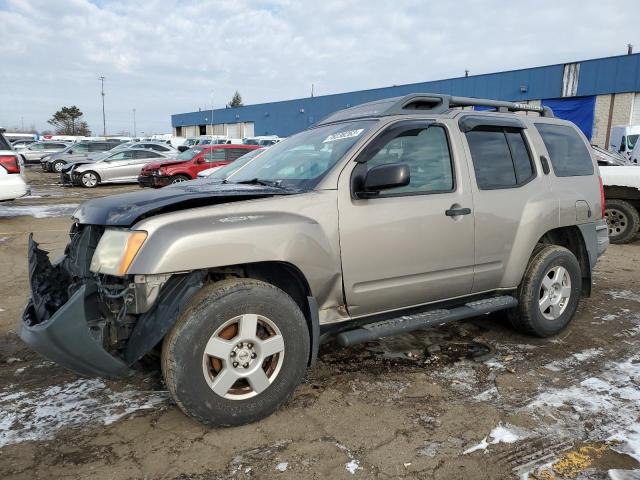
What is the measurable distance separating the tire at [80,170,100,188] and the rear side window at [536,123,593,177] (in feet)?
58.8

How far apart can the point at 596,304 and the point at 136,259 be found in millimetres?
4867

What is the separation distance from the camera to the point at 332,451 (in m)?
2.72

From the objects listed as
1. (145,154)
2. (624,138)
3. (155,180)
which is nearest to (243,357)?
(155,180)

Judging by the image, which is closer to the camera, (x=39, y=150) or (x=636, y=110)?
(x=636, y=110)

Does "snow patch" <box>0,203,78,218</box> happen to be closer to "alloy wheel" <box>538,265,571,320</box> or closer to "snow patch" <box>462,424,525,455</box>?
"alloy wheel" <box>538,265,571,320</box>

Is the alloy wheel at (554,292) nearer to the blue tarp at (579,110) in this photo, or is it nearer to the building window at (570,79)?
the blue tarp at (579,110)

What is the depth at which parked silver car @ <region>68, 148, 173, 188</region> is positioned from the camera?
1888cm

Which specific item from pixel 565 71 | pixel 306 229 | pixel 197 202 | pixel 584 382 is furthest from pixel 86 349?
pixel 565 71

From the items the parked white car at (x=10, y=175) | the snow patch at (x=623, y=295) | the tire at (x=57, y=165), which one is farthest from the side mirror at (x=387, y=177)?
the tire at (x=57, y=165)

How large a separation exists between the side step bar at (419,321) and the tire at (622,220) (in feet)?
19.6

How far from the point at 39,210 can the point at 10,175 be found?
3271mm

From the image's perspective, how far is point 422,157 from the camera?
3674 mm

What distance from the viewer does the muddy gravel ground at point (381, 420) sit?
8.48ft

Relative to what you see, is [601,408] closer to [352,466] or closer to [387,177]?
[352,466]
